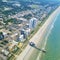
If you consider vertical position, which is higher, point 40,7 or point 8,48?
point 8,48

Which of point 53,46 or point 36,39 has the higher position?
point 36,39

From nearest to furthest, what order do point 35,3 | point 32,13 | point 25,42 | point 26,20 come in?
1. point 25,42
2. point 26,20
3. point 32,13
4. point 35,3

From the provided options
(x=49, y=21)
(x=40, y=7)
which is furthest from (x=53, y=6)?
(x=49, y=21)

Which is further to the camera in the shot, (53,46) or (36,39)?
(36,39)

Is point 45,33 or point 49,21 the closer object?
point 45,33

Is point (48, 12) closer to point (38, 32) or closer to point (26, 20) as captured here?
point (26, 20)

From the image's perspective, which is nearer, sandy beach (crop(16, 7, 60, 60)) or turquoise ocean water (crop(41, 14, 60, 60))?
sandy beach (crop(16, 7, 60, 60))

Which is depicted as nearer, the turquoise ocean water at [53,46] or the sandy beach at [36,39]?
the sandy beach at [36,39]

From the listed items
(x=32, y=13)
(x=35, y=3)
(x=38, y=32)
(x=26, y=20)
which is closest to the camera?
(x=38, y=32)
